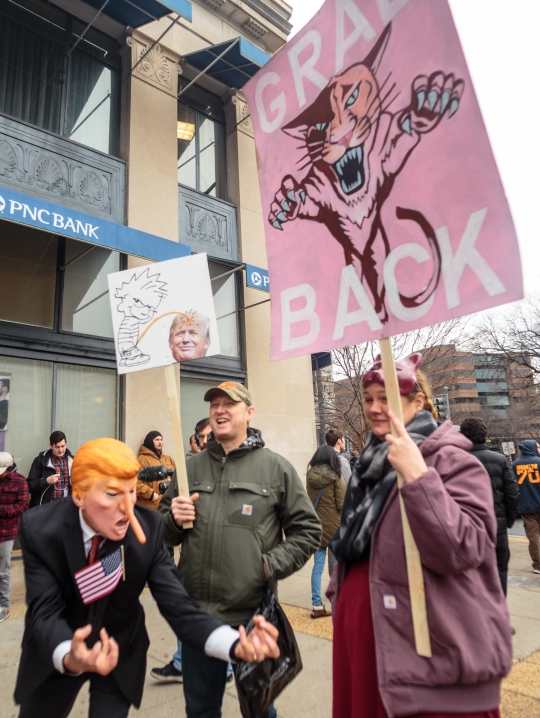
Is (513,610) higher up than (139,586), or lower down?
lower down

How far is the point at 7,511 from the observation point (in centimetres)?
620

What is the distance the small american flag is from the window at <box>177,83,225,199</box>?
10025 millimetres

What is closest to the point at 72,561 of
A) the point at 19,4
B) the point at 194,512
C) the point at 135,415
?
the point at 194,512

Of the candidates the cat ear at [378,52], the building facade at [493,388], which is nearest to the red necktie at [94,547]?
the cat ear at [378,52]

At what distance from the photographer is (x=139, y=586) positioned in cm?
231

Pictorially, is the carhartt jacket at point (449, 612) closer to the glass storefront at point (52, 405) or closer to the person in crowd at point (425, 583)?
the person in crowd at point (425, 583)

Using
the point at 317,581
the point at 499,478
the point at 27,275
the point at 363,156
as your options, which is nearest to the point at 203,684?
the point at 363,156

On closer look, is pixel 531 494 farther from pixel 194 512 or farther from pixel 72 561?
pixel 72 561

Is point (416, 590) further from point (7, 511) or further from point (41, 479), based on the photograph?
point (41, 479)

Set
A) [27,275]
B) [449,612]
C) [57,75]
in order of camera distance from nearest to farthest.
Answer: [449,612], [27,275], [57,75]

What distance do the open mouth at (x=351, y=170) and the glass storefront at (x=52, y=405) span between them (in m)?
6.89

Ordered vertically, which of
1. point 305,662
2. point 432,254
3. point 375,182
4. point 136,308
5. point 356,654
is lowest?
point 305,662

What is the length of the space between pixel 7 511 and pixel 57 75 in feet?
25.6

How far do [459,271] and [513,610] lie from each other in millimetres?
5333
